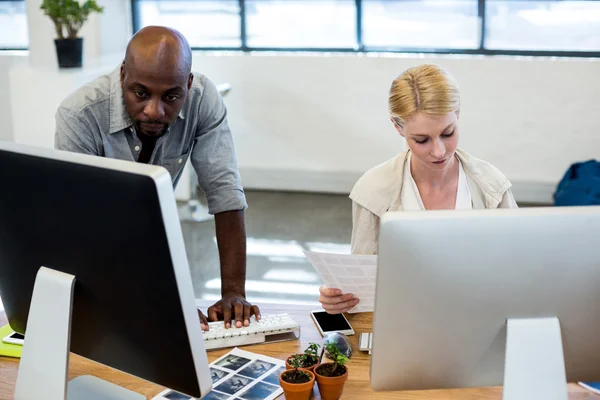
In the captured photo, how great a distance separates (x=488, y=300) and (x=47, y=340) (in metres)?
0.73

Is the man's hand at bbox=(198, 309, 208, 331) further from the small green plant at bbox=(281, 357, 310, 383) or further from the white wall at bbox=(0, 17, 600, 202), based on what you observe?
the white wall at bbox=(0, 17, 600, 202)

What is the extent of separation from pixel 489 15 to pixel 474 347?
4.44m

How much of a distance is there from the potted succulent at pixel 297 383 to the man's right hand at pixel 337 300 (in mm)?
295

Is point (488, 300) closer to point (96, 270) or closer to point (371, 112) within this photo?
point (96, 270)

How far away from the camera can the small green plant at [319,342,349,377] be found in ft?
4.79

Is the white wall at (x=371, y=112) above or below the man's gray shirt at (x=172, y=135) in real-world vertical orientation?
below

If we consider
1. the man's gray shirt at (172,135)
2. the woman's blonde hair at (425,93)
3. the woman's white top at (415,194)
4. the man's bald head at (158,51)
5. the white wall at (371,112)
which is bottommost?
the white wall at (371,112)

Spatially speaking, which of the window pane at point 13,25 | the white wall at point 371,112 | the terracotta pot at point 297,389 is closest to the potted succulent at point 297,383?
the terracotta pot at point 297,389

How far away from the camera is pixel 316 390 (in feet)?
4.95

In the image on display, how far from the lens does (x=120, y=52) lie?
232 inches

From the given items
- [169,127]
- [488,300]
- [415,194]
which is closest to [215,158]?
[169,127]

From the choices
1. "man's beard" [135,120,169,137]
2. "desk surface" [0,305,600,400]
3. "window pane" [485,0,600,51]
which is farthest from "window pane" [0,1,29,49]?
"desk surface" [0,305,600,400]

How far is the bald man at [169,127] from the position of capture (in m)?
1.78

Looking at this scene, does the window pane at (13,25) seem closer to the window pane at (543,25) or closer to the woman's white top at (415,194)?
the window pane at (543,25)
